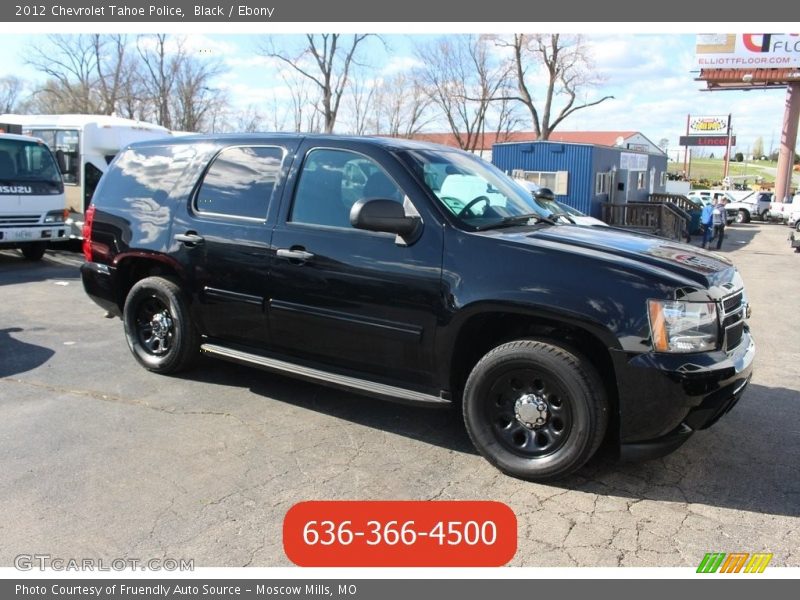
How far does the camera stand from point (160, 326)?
5.36 meters

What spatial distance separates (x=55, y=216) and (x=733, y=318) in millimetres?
11565

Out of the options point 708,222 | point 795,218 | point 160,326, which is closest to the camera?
point 160,326

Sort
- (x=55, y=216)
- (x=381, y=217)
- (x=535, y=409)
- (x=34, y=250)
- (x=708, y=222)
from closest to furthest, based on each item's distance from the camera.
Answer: (x=535, y=409)
(x=381, y=217)
(x=55, y=216)
(x=34, y=250)
(x=708, y=222)

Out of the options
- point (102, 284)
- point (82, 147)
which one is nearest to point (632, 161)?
point (82, 147)

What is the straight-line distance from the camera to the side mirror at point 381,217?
379 centimetres

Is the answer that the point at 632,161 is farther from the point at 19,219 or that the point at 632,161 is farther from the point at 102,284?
the point at 102,284

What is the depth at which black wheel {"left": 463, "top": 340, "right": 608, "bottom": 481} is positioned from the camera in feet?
11.5

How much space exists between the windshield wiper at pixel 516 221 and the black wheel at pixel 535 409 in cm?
79

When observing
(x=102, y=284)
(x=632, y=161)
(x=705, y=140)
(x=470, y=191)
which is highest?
(x=705, y=140)

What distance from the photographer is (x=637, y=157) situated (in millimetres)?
28375

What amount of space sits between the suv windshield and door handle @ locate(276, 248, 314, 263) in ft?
2.89

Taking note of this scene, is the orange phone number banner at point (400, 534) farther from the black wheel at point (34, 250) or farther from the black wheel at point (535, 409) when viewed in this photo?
the black wheel at point (34, 250)

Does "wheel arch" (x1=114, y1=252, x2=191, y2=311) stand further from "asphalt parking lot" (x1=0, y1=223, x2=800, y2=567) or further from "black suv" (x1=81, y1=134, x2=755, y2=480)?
"asphalt parking lot" (x1=0, y1=223, x2=800, y2=567)

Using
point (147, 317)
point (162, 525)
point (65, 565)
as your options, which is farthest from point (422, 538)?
point (147, 317)
